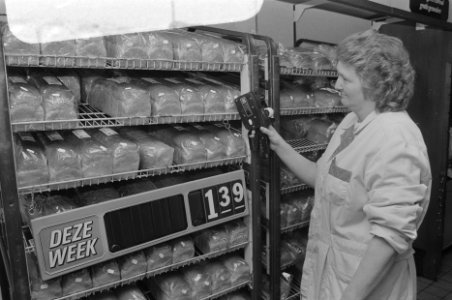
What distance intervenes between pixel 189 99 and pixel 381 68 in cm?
89

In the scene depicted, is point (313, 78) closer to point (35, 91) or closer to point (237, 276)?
point (237, 276)

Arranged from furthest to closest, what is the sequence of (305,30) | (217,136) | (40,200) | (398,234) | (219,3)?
(305,30) → (219,3) → (217,136) → (40,200) → (398,234)

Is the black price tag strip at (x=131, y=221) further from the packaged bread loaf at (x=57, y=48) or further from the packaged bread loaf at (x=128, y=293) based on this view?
the packaged bread loaf at (x=57, y=48)

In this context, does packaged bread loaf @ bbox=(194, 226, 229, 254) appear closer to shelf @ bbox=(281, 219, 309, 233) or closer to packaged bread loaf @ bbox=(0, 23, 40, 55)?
shelf @ bbox=(281, 219, 309, 233)

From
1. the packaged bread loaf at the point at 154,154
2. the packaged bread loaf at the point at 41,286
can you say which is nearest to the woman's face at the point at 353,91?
the packaged bread loaf at the point at 154,154

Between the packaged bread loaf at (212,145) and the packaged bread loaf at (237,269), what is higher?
the packaged bread loaf at (212,145)

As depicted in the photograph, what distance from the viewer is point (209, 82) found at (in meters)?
2.16

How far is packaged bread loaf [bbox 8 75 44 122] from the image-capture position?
1.40 m

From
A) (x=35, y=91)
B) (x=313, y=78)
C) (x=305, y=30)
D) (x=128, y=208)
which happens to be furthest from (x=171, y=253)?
(x=305, y=30)

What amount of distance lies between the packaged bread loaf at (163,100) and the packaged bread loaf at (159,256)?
2.20 ft

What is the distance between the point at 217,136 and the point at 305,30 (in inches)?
61.7

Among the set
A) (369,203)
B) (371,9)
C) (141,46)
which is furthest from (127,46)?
(371,9)

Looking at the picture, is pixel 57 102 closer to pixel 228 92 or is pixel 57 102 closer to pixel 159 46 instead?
pixel 159 46

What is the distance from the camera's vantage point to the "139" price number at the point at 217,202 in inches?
74.0
